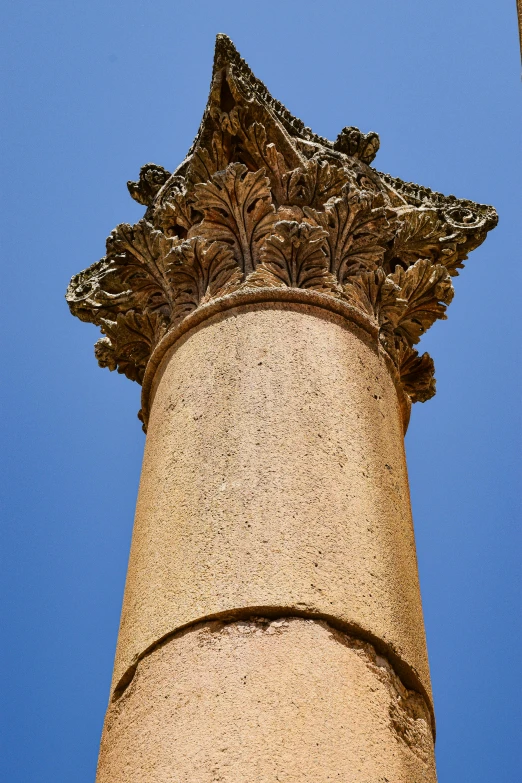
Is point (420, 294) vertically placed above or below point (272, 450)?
above

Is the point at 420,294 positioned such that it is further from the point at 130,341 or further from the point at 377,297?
the point at 130,341

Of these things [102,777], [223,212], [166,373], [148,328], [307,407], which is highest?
[223,212]

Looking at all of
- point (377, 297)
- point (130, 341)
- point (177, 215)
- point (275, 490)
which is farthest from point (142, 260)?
point (275, 490)

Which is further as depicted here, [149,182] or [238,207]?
[149,182]

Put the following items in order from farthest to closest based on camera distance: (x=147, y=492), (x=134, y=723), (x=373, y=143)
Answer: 1. (x=373, y=143)
2. (x=147, y=492)
3. (x=134, y=723)

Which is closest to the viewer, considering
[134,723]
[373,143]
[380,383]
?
[134,723]

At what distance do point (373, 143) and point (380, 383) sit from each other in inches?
135

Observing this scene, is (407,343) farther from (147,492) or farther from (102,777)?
(102,777)

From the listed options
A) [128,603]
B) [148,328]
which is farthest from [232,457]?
[148,328]

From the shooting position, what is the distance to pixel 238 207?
813 cm

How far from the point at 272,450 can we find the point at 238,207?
2831mm

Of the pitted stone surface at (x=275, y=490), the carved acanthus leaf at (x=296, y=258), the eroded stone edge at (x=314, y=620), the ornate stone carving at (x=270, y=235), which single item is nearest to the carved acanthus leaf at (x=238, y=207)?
the ornate stone carving at (x=270, y=235)

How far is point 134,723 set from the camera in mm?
5191

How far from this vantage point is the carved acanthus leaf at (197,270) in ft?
25.6
